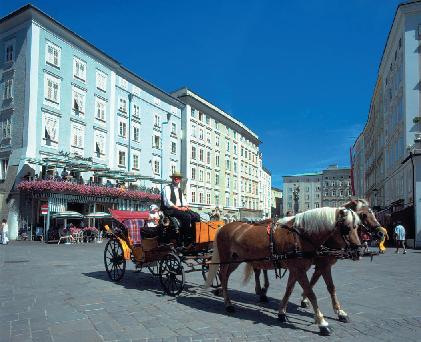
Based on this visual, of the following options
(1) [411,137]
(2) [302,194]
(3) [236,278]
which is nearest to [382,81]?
(1) [411,137]

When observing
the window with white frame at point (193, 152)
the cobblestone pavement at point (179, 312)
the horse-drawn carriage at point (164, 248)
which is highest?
the window with white frame at point (193, 152)

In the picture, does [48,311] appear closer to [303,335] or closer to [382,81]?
[303,335]

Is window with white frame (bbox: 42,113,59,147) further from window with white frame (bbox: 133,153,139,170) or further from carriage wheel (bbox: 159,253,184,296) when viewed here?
carriage wheel (bbox: 159,253,184,296)

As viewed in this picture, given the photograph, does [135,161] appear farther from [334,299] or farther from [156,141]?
[334,299]

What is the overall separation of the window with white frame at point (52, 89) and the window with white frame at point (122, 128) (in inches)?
362

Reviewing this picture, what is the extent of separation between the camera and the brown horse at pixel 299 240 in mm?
6402

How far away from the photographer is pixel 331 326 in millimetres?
6395

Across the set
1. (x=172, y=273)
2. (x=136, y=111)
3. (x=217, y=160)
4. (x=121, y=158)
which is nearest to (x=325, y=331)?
(x=172, y=273)

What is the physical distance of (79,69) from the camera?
3778 cm

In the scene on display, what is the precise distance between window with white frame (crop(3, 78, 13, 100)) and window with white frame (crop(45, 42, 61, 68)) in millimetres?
3467

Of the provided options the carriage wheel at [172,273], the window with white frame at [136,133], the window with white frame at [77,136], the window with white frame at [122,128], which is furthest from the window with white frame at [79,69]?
the carriage wheel at [172,273]

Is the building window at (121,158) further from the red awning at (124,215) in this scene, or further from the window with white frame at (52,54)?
the red awning at (124,215)

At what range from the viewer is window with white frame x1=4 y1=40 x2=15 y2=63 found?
34.0 meters

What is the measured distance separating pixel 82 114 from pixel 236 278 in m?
30.0
